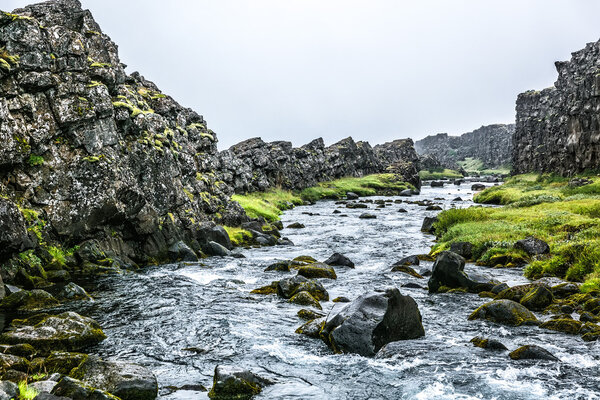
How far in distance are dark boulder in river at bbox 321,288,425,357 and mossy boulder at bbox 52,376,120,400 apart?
7.48 metres

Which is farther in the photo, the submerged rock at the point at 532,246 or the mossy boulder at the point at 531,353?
the submerged rock at the point at 532,246

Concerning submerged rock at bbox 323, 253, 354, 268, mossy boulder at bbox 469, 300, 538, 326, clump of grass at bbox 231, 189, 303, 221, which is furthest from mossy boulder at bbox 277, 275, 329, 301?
clump of grass at bbox 231, 189, 303, 221

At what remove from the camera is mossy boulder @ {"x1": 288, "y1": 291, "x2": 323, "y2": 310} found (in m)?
20.0

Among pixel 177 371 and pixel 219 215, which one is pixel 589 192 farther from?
pixel 177 371

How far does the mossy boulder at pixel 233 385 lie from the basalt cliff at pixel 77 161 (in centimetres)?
1464

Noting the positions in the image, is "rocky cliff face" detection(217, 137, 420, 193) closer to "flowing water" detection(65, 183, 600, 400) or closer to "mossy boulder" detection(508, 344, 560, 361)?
"flowing water" detection(65, 183, 600, 400)

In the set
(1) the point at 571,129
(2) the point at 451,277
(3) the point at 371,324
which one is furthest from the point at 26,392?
(1) the point at 571,129

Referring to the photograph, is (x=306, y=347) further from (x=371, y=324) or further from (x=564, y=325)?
(x=564, y=325)

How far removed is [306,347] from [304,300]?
19.0ft

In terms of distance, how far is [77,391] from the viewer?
910cm

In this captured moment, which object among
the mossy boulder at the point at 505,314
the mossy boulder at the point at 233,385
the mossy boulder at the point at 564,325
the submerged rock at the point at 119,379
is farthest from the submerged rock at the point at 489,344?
the submerged rock at the point at 119,379

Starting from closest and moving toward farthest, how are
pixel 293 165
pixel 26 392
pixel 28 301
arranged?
pixel 26 392, pixel 28 301, pixel 293 165

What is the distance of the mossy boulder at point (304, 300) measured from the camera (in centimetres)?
2000

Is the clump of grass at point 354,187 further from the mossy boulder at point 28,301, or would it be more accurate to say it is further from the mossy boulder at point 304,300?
the mossy boulder at point 28,301
